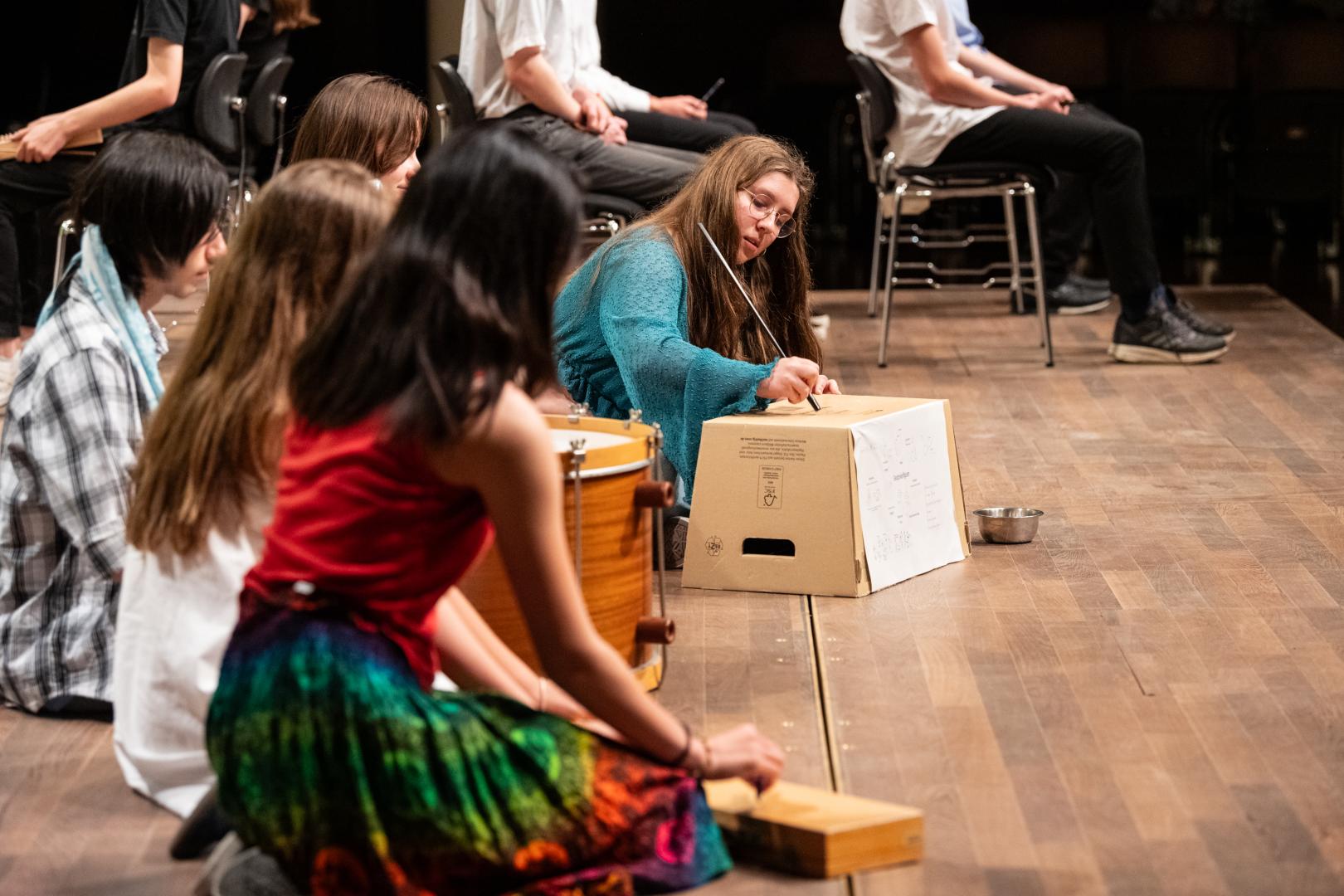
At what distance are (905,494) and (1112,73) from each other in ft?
17.0

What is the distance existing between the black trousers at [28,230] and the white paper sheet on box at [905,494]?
7.19 ft

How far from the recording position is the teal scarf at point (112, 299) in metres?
2.31

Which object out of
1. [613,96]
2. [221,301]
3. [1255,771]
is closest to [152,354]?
[221,301]

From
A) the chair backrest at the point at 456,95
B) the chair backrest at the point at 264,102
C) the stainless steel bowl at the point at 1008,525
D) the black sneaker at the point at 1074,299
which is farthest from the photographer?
the black sneaker at the point at 1074,299

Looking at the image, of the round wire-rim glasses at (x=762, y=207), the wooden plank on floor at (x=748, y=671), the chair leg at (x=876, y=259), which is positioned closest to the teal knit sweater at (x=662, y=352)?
the round wire-rim glasses at (x=762, y=207)

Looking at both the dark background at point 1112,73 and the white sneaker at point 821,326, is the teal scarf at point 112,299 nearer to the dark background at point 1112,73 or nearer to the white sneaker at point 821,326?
the white sneaker at point 821,326

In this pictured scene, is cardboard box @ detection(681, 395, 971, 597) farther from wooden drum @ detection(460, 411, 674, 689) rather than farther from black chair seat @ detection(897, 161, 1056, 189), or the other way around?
black chair seat @ detection(897, 161, 1056, 189)

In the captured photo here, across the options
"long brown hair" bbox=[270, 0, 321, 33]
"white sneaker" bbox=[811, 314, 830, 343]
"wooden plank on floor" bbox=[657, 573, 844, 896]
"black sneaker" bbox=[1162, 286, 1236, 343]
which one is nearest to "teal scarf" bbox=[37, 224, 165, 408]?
"wooden plank on floor" bbox=[657, 573, 844, 896]

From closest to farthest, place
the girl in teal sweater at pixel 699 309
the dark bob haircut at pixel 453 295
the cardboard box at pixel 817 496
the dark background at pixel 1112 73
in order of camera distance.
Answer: the dark bob haircut at pixel 453 295 < the cardboard box at pixel 817 496 < the girl in teal sweater at pixel 699 309 < the dark background at pixel 1112 73

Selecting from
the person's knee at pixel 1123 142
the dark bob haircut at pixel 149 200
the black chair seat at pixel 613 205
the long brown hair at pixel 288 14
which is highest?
the dark bob haircut at pixel 149 200

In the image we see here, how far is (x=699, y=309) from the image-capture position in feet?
10.2

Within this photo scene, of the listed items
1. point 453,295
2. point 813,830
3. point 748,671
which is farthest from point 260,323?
point 748,671

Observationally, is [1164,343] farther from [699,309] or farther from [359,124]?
[359,124]

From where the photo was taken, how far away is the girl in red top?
159 centimetres
